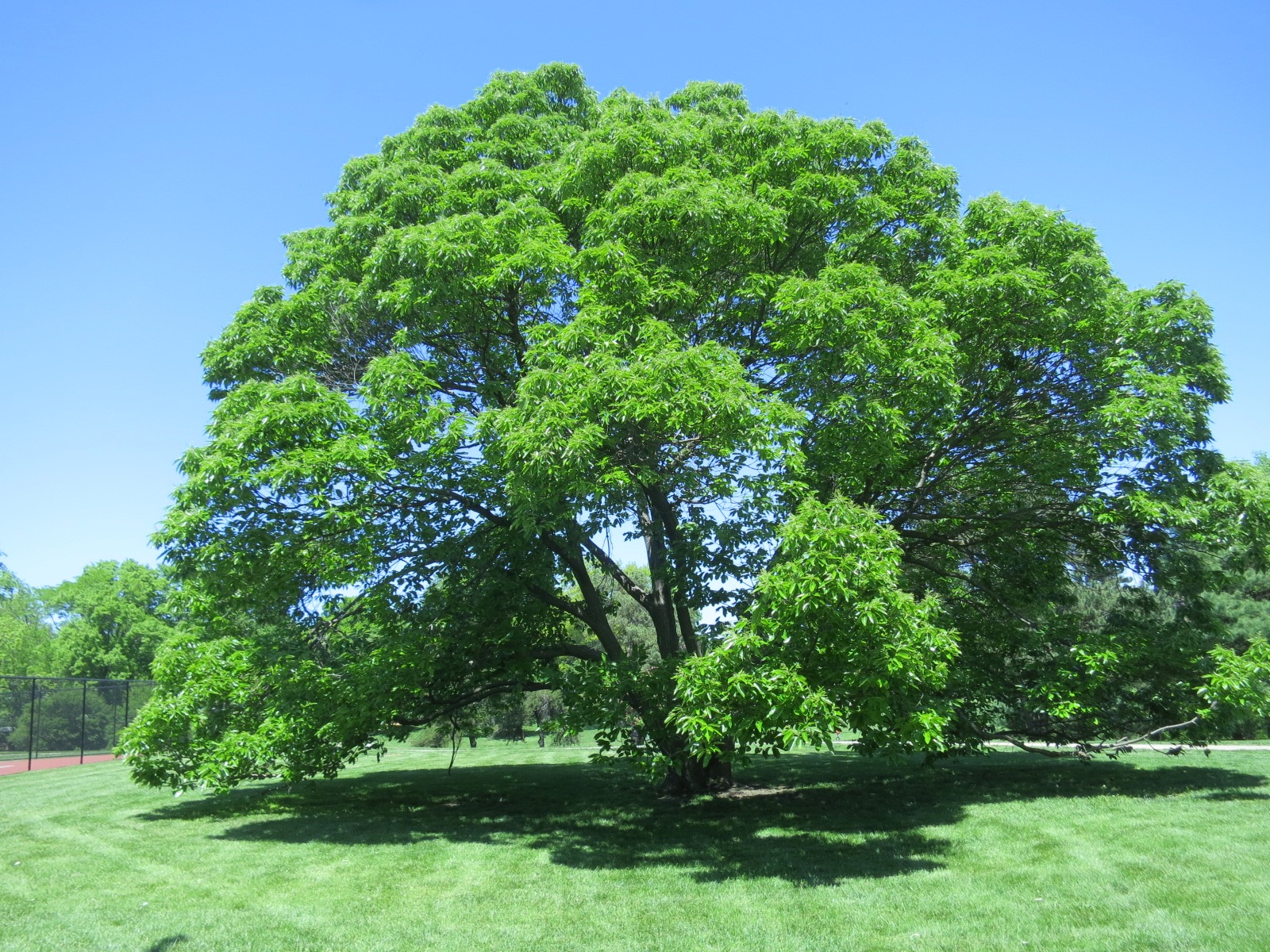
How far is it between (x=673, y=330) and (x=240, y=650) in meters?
7.68

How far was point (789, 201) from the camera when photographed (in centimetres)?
1172

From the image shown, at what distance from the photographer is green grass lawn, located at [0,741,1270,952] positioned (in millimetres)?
6188

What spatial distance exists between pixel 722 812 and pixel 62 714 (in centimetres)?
2156

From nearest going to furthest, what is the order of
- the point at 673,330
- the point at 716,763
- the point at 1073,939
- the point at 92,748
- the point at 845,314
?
the point at 1073,939, the point at 845,314, the point at 673,330, the point at 716,763, the point at 92,748

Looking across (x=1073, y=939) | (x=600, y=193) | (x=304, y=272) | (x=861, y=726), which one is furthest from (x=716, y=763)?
(x=304, y=272)

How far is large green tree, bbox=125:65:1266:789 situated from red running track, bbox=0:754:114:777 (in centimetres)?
1384

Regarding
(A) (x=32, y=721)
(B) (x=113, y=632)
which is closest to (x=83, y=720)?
(A) (x=32, y=721)

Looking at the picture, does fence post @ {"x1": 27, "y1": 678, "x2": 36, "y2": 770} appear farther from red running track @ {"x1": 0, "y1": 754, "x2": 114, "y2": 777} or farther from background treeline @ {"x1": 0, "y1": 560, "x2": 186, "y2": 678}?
background treeline @ {"x1": 0, "y1": 560, "x2": 186, "y2": 678}

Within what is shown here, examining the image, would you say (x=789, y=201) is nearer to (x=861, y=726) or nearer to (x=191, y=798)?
(x=861, y=726)

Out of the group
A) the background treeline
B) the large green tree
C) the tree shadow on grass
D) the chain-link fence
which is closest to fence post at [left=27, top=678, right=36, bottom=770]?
the chain-link fence

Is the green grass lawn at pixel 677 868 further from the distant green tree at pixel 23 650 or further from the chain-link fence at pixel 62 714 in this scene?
the distant green tree at pixel 23 650

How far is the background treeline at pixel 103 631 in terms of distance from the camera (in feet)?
153

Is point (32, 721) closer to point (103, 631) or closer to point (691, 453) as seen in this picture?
point (691, 453)

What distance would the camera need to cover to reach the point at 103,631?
156ft
